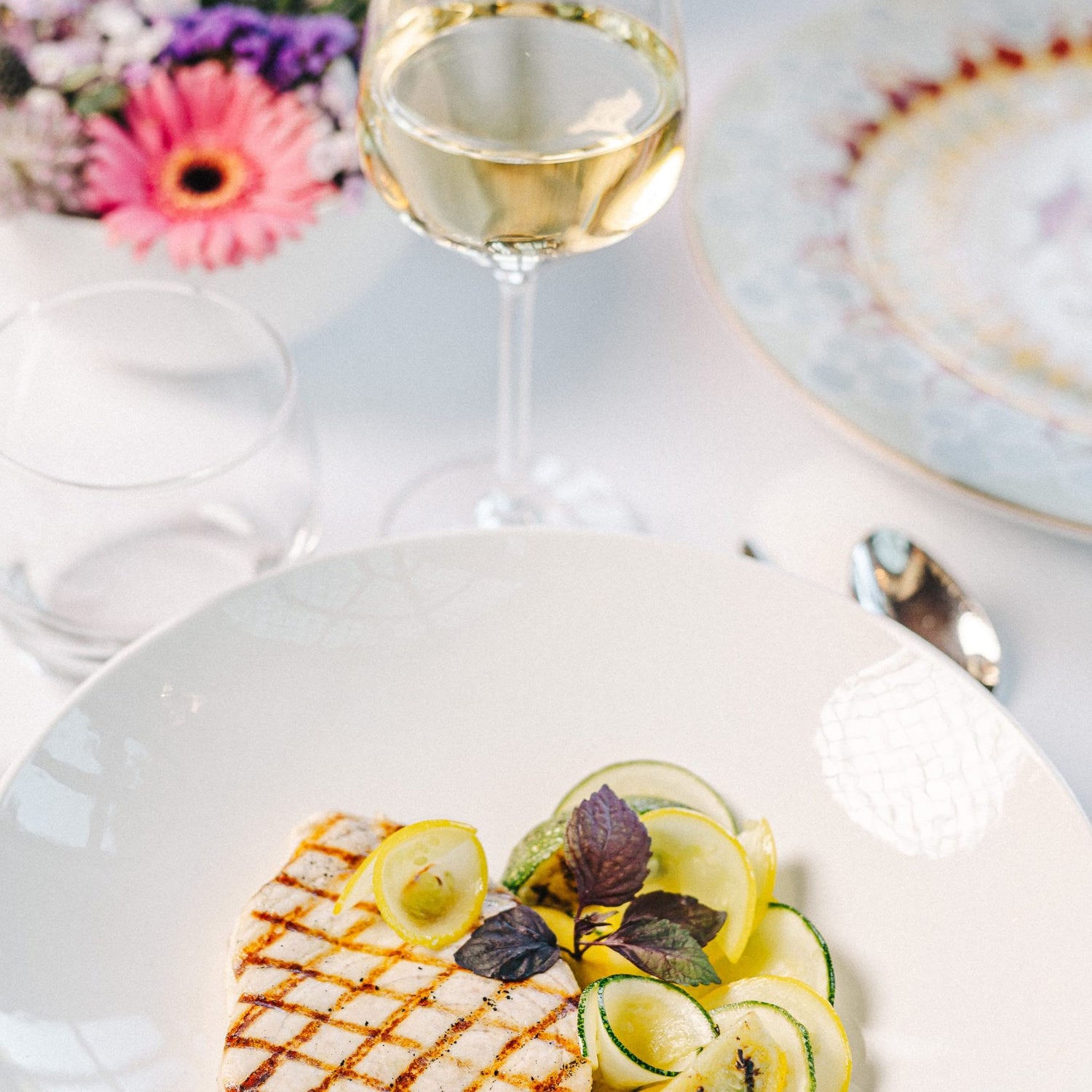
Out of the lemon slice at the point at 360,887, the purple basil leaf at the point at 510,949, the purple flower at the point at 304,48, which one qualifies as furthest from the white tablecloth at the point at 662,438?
the purple basil leaf at the point at 510,949

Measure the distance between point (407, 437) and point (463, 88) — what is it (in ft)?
1.36

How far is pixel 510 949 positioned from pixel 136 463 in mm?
684

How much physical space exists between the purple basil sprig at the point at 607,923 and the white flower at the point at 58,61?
2.94 feet

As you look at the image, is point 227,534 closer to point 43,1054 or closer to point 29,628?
point 29,628

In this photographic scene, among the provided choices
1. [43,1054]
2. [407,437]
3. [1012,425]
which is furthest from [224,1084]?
[1012,425]

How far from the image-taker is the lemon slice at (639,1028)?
0.84 m

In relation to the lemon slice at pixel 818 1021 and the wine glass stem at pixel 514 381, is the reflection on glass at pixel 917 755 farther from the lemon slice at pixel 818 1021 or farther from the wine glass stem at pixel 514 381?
the wine glass stem at pixel 514 381

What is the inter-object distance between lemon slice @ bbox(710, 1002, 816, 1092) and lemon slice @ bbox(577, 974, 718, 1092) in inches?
0.8

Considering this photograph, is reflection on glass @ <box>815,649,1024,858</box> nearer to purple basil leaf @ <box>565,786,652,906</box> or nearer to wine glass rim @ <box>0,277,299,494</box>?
purple basil leaf @ <box>565,786,652,906</box>

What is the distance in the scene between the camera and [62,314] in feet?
4.16

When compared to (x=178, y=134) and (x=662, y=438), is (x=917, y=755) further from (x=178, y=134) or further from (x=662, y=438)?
(x=178, y=134)

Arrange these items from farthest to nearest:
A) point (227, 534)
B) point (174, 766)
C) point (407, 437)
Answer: point (407, 437) < point (227, 534) < point (174, 766)

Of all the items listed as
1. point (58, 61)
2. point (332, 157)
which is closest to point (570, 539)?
point (332, 157)

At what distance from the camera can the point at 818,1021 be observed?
0.84 metres
